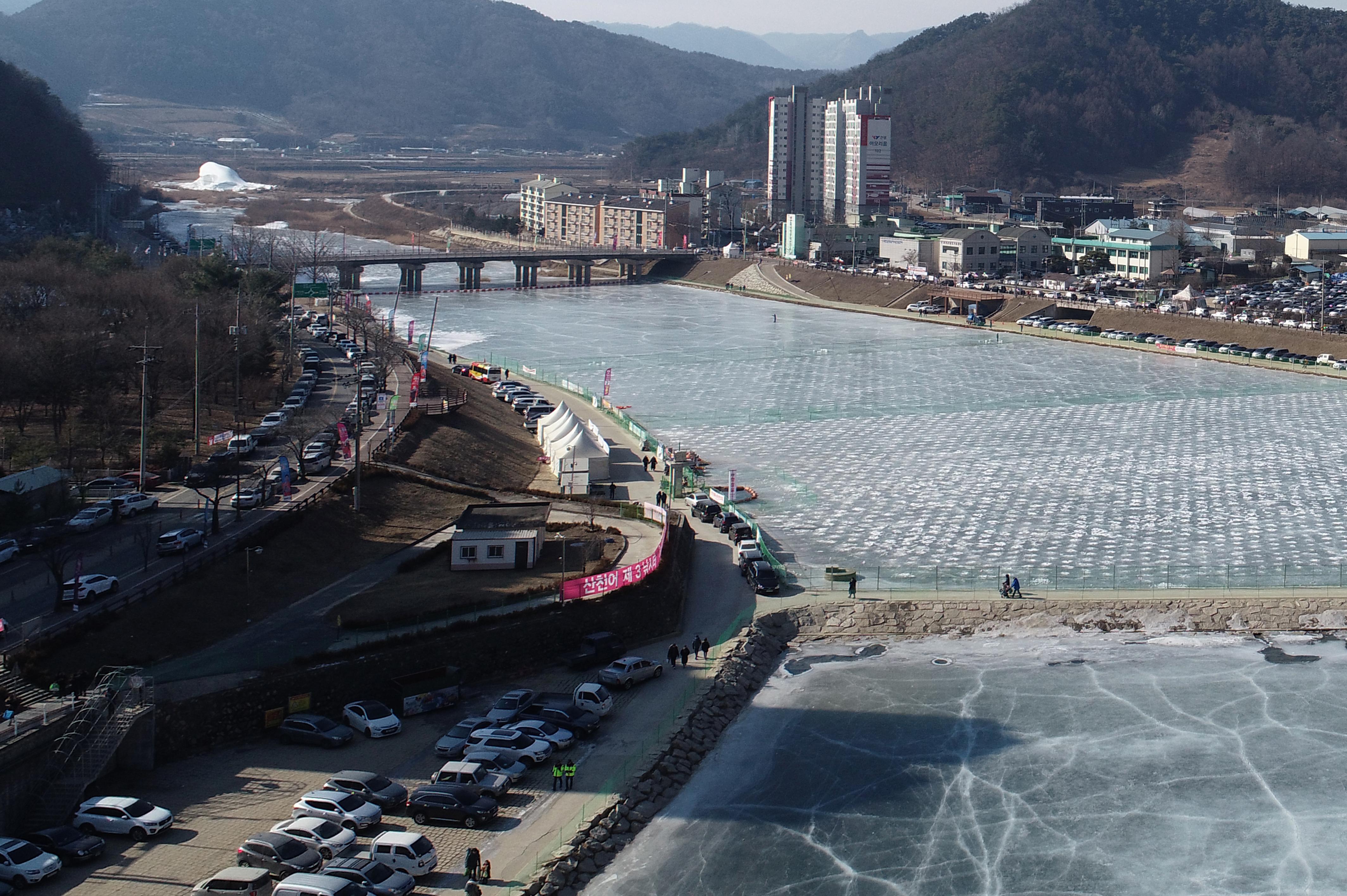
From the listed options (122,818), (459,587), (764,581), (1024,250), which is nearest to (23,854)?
Answer: (122,818)

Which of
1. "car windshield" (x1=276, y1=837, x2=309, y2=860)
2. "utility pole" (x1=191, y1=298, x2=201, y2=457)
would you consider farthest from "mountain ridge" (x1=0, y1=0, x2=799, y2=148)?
"car windshield" (x1=276, y1=837, x2=309, y2=860)

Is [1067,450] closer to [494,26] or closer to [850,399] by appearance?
[850,399]

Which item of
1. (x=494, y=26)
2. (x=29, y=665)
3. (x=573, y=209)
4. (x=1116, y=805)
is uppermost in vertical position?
(x=494, y=26)

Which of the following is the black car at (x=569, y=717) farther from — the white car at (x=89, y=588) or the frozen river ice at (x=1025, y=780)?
the white car at (x=89, y=588)

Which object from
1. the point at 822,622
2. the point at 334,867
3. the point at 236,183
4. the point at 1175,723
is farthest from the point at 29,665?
the point at 236,183

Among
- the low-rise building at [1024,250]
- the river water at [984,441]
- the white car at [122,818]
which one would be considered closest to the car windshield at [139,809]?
the white car at [122,818]

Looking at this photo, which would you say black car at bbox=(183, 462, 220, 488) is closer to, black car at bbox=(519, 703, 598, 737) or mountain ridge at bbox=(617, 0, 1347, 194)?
black car at bbox=(519, 703, 598, 737)

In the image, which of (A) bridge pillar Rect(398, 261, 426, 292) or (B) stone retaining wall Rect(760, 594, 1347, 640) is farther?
(A) bridge pillar Rect(398, 261, 426, 292)
